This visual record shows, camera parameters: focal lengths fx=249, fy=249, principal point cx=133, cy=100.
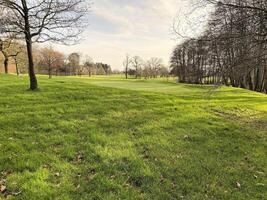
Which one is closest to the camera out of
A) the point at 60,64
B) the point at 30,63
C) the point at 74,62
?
the point at 30,63

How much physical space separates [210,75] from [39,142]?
622cm

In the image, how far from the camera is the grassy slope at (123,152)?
170 inches

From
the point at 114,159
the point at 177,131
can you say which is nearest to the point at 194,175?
the point at 114,159

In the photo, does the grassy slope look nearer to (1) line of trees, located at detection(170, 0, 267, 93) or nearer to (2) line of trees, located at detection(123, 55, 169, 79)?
(1) line of trees, located at detection(170, 0, 267, 93)

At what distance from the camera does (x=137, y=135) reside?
7043 mm

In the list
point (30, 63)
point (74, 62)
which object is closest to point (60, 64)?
point (74, 62)

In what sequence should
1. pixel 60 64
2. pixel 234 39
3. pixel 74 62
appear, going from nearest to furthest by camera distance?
pixel 234 39 < pixel 60 64 < pixel 74 62

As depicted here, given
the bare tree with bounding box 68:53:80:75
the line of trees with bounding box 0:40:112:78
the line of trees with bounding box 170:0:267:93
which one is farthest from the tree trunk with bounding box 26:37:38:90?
the bare tree with bounding box 68:53:80:75

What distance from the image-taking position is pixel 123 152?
571 cm

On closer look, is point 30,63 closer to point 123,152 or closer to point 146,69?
point 123,152

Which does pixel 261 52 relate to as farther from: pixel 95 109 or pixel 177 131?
pixel 95 109

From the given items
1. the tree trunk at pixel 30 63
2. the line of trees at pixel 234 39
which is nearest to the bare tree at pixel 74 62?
the tree trunk at pixel 30 63

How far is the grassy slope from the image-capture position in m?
4.32

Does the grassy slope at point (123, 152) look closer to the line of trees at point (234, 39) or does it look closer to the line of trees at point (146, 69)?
the line of trees at point (234, 39)
